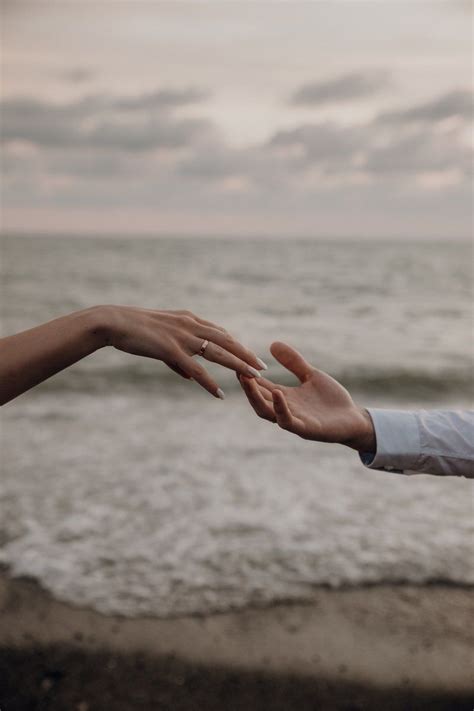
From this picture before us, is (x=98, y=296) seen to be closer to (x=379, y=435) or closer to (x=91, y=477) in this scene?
(x=91, y=477)

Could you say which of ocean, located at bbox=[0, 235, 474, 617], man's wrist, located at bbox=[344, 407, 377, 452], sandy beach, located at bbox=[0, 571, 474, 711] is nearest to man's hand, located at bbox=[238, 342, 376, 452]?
man's wrist, located at bbox=[344, 407, 377, 452]

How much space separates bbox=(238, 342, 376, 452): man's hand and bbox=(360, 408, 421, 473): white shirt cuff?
0.11 feet

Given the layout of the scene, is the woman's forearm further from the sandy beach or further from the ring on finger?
the sandy beach

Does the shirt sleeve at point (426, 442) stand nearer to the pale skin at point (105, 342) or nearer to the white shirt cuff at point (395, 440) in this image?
the white shirt cuff at point (395, 440)

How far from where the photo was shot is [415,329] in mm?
18469

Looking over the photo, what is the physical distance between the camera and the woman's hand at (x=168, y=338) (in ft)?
6.12

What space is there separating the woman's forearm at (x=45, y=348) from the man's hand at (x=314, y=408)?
504 mm

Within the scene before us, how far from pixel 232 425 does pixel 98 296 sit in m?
18.2

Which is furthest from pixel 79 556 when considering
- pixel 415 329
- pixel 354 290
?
pixel 354 290

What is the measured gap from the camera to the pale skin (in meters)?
1.82

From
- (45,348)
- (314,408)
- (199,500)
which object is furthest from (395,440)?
(199,500)

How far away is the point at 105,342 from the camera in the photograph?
1.90 meters

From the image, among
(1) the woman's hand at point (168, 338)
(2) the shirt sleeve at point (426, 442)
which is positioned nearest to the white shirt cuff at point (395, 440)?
(2) the shirt sleeve at point (426, 442)

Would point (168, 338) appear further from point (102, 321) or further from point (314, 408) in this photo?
point (314, 408)
